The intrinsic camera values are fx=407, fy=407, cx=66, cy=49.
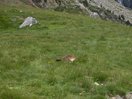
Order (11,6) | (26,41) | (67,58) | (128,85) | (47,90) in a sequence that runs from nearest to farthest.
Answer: (47,90), (128,85), (67,58), (26,41), (11,6)

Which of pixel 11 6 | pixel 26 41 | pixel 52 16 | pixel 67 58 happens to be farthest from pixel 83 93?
pixel 11 6

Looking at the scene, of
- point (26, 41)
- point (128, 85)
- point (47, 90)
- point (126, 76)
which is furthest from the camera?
point (26, 41)

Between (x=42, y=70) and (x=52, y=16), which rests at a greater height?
(x=42, y=70)

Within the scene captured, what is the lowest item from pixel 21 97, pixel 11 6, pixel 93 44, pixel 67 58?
pixel 11 6

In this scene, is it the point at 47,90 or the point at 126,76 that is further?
the point at 126,76

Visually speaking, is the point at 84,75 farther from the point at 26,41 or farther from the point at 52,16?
the point at 52,16

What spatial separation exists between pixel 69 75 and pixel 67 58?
191 inches

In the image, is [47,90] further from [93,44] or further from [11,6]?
[11,6]

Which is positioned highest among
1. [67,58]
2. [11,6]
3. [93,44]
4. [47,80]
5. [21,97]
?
[21,97]

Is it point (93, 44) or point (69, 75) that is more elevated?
point (69, 75)

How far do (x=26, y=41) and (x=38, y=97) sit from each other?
18.3 m

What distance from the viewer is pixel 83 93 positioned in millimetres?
20438

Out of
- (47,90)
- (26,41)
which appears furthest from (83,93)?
(26,41)

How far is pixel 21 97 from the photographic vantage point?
18.0 meters
